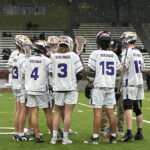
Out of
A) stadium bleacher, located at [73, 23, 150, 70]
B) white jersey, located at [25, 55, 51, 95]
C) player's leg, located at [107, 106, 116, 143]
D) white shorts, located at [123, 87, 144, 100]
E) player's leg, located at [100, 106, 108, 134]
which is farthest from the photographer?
stadium bleacher, located at [73, 23, 150, 70]

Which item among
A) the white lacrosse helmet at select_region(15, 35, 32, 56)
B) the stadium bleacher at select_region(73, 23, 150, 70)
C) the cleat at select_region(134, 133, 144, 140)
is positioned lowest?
the cleat at select_region(134, 133, 144, 140)

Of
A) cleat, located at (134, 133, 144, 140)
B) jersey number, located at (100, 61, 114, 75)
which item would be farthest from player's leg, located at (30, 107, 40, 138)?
cleat, located at (134, 133, 144, 140)

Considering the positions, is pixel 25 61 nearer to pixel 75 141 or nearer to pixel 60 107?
pixel 60 107

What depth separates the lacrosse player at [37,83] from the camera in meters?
8.96

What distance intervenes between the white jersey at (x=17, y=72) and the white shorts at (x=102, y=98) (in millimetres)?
1506

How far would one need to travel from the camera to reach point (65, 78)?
8.77 m

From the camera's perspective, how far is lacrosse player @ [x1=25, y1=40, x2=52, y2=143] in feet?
29.4

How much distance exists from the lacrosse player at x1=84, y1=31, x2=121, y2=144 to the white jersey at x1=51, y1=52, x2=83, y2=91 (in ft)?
1.05

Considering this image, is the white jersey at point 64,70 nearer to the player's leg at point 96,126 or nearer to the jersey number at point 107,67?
the jersey number at point 107,67

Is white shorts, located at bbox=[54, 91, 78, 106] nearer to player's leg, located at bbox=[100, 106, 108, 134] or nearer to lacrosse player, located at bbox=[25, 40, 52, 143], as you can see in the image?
lacrosse player, located at bbox=[25, 40, 52, 143]

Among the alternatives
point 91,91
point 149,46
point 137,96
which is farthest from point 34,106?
point 149,46

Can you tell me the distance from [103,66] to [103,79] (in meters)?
0.23

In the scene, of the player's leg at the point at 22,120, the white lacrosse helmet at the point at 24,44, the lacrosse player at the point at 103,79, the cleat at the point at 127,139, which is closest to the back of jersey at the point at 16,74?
the white lacrosse helmet at the point at 24,44

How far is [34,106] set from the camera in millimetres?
9047
